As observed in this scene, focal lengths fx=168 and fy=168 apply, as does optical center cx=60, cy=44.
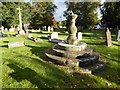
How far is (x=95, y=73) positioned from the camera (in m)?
9.62

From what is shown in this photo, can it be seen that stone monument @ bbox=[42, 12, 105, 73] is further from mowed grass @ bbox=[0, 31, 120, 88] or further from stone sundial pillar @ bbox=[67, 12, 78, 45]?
mowed grass @ bbox=[0, 31, 120, 88]

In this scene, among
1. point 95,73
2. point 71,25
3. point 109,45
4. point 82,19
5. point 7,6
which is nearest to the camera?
point 95,73

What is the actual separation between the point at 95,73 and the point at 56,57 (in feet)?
9.13

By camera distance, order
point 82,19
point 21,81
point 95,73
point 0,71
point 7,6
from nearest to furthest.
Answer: point 21,81
point 0,71
point 95,73
point 7,6
point 82,19

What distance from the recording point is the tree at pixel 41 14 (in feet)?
144

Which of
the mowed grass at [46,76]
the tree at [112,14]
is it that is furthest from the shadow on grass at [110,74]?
the tree at [112,14]

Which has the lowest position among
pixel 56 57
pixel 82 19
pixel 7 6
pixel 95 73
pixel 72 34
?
pixel 95 73

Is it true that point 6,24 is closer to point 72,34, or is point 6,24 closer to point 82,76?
point 72,34

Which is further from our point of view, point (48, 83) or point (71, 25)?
point (71, 25)

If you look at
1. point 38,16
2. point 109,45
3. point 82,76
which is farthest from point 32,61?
point 38,16

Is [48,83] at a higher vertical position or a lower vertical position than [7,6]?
lower

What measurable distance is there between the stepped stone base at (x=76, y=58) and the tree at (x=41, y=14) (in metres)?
32.9

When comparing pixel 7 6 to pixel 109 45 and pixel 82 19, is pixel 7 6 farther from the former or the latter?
pixel 109 45

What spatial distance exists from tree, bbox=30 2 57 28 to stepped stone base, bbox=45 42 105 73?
32.9m
